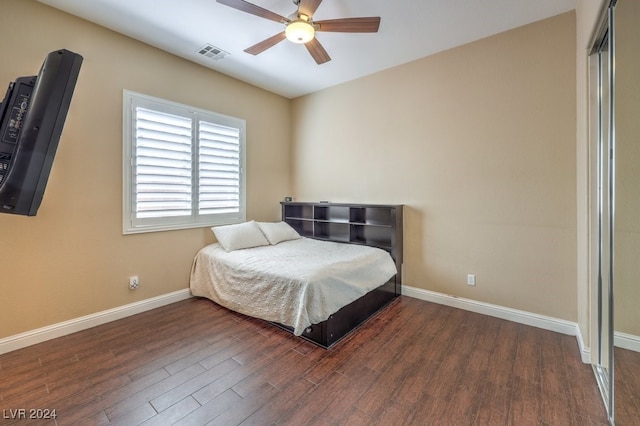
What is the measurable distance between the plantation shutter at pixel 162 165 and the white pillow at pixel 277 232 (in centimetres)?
101

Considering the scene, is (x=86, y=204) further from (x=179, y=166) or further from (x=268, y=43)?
(x=268, y=43)

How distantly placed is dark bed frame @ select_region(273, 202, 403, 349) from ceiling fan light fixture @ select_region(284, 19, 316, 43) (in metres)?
2.00

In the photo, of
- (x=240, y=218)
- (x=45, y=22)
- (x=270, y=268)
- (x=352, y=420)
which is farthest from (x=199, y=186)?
(x=352, y=420)

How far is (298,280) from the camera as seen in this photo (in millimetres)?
2367

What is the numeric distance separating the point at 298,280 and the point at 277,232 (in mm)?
1629

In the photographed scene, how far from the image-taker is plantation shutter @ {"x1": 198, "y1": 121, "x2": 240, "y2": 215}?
3.57m

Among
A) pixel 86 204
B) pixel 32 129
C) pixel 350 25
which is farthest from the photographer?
pixel 86 204

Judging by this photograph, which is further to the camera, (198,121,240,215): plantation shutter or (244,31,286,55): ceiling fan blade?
(198,121,240,215): plantation shutter

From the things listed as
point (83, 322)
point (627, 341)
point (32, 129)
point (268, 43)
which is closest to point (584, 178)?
point (627, 341)

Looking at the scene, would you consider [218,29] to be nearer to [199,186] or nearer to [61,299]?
[199,186]

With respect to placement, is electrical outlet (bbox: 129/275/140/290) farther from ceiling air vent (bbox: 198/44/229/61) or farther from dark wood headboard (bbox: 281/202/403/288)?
ceiling air vent (bbox: 198/44/229/61)

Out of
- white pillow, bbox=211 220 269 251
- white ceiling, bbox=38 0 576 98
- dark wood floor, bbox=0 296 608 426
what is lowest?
dark wood floor, bbox=0 296 608 426

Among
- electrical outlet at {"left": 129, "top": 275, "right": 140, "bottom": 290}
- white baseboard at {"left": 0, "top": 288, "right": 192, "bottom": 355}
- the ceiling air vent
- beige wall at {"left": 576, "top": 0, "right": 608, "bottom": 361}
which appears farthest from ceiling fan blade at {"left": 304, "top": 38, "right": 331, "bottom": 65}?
white baseboard at {"left": 0, "top": 288, "right": 192, "bottom": 355}

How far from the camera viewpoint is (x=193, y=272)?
3.48 m
